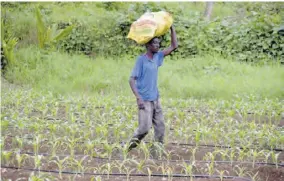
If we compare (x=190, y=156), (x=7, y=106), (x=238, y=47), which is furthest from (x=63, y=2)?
(x=190, y=156)

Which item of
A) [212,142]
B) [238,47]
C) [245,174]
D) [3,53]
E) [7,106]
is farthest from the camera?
[238,47]

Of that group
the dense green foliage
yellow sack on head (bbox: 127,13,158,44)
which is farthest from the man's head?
the dense green foliage

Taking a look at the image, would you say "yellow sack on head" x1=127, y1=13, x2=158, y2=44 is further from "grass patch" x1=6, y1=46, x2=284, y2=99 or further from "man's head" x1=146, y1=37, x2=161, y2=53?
"grass patch" x1=6, y1=46, x2=284, y2=99

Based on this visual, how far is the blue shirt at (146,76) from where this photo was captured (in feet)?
18.5

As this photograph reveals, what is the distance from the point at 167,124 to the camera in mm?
6961

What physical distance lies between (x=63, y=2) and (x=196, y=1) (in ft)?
17.0

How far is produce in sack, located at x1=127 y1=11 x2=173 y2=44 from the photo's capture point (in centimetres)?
550

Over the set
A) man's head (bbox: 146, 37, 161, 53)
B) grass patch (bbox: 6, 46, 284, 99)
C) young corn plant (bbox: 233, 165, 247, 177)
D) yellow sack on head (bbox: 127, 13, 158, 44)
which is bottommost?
young corn plant (bbox: 233, 165, 247, 177)

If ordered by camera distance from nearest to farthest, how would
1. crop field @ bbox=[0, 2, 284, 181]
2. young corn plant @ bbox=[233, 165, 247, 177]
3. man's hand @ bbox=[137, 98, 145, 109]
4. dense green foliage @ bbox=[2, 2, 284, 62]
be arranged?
young corn plant @ bbox=[233, 165, 247, 177] < crop field @ bbox=[0, 2, 284, 181] < man's hand @ bbox=[137, 98, 145, 109] < dense green foliage @ bbox=[2, 2, 284, 62]

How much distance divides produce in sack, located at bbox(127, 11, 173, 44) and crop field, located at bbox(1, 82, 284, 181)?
3.98ft

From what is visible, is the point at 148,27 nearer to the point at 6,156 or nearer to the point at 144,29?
the point at 144,29

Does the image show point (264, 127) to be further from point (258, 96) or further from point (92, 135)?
point (258, 96)

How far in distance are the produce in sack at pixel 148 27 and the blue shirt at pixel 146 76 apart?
251mm

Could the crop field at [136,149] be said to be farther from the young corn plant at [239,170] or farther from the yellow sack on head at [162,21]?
the yellow sack on head at [162,21]
